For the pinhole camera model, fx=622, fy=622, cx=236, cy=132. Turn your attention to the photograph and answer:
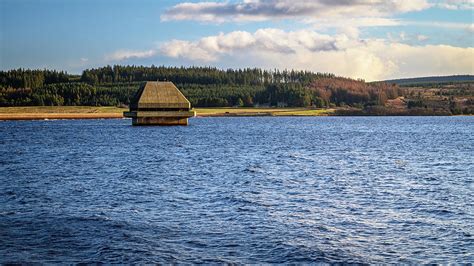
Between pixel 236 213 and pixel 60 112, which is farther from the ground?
pixel 60 112

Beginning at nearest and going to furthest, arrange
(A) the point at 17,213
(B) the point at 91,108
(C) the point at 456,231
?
(C) the point at 456,231
(A) the point at 17,213
(B) the point at 91,108

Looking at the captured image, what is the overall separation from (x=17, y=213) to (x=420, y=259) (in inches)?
555

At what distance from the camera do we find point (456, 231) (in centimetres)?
1934

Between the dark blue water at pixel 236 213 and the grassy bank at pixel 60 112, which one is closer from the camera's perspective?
the dark blue water at pixel 236 213

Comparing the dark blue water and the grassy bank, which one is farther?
the grassy bank

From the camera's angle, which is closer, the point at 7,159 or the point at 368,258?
the point at 368,258

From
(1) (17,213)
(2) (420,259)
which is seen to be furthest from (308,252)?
(1) (17,213)

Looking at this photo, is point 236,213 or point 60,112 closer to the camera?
point 236,213

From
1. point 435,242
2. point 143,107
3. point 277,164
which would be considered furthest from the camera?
point 143,107

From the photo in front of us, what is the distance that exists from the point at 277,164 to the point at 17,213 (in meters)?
23.1

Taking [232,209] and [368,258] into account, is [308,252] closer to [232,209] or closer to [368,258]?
[368,258]

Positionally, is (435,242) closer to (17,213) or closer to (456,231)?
(456,231)

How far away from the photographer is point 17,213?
880 inches

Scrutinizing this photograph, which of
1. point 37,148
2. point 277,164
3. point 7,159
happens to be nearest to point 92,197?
point 277,164
